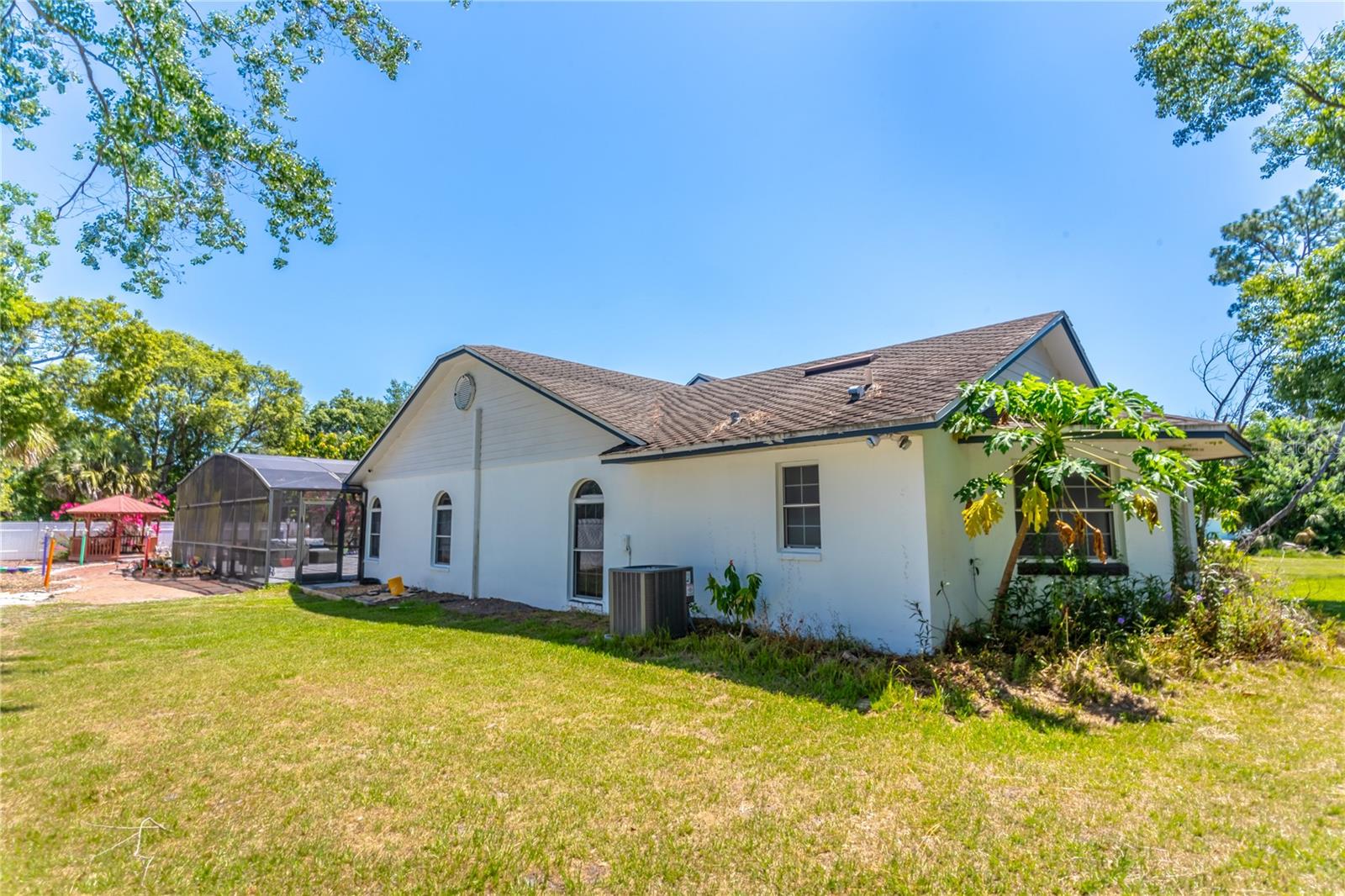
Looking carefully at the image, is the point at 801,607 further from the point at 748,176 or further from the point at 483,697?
the point at 748,176

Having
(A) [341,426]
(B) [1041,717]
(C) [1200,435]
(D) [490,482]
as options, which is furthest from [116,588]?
(A) [341,426]

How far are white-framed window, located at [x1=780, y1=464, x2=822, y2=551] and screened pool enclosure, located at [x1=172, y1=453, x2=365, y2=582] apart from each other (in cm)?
1465

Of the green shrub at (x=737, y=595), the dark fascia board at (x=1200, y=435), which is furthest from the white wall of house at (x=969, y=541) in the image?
the green shrub at (x=737, y=595)

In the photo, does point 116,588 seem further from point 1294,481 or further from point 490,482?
point 1294,481

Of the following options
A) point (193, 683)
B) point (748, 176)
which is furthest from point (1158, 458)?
point (193, 683)

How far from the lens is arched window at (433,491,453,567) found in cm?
1588

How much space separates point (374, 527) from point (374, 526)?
0.03 metres

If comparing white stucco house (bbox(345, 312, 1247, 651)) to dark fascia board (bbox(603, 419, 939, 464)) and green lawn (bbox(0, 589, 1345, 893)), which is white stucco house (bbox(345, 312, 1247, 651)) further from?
green lawn (bbox(0, 589, 1345, 893))

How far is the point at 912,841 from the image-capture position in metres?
3.75

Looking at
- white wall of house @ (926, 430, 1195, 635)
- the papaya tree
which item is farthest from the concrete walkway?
the papaya tree

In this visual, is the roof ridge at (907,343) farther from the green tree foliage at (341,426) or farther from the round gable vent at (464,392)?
the green tree foliage at (341,426)

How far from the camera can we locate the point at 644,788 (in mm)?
4500

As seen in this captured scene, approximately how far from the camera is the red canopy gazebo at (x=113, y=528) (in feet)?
79.5

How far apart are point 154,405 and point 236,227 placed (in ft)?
111
